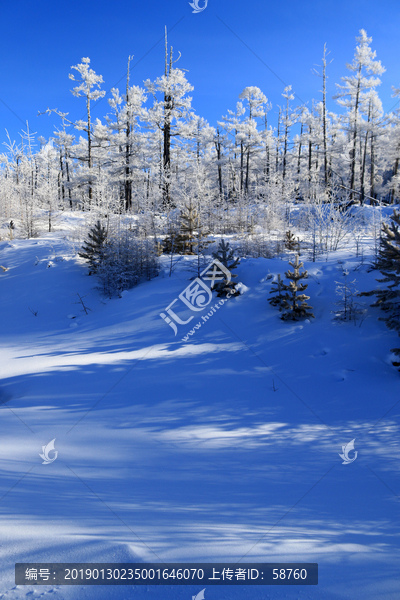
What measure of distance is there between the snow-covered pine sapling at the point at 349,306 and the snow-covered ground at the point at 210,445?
0.22 m

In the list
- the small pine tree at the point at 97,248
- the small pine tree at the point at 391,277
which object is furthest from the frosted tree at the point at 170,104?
the small pine tree at the point at 391,277

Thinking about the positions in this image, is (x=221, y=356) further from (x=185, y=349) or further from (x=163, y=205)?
(x=163, y=205)

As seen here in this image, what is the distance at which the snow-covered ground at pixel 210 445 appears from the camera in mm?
2412

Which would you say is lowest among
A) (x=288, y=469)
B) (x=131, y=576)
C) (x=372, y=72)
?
(x=288, y=469)

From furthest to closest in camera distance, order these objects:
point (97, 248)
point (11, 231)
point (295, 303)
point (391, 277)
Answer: point (11, 231)
point (97, 248)
point (295, 303)
point (391, 277)

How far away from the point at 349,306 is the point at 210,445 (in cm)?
518

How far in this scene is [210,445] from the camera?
4184 millimetres

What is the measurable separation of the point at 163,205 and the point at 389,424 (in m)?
13.8

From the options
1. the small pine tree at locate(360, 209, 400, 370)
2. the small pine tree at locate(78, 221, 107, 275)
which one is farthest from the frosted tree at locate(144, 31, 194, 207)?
the small pine tree at locate(360, 209, 400, 370)

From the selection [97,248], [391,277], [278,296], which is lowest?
[278,296]

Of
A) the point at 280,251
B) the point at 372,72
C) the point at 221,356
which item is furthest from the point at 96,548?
the point at 372,72

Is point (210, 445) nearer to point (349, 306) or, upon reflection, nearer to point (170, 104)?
point (349, 306)

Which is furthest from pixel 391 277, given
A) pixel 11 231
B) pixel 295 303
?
pixel 11 231

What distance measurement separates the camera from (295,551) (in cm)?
248
